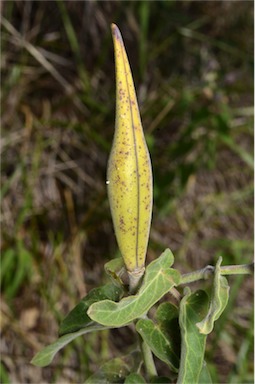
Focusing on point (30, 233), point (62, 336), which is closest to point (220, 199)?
point (30, 233)

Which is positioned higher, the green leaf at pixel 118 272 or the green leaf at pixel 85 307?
the green leaf at pixel 118 272

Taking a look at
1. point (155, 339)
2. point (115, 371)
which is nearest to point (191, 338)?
point (155, 339)

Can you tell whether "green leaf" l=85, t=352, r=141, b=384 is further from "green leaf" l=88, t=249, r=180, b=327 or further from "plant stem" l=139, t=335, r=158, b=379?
"green leaf" l=88, t=249, r=180, b=327

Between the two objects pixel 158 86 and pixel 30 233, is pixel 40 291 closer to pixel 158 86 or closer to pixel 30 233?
pixel 30 233

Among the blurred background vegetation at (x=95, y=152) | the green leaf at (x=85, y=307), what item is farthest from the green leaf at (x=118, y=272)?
the blurred background vegetation at (x=95, y=152)

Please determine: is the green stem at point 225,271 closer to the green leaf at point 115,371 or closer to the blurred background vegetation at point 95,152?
the green leaf at point 115,371

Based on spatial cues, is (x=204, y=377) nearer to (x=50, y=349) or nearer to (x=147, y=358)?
(x=147, y=358)
